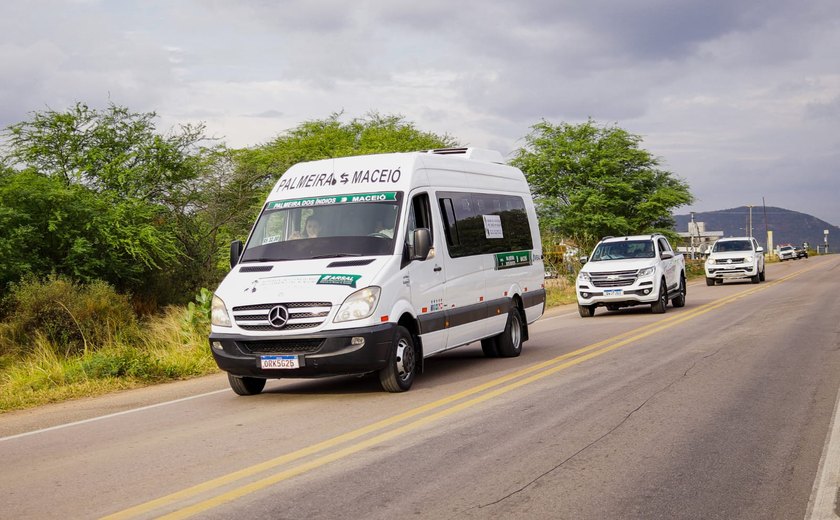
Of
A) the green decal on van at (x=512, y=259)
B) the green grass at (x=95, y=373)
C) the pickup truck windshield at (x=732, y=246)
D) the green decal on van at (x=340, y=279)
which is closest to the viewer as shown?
the green decal on van at (x=340, y=279)

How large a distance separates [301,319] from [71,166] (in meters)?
22.6

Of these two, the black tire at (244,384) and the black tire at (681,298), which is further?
the black tire at (681,298)

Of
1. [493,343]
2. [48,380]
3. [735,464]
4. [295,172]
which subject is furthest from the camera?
[493,343]

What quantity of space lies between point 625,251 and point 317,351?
46.3ft

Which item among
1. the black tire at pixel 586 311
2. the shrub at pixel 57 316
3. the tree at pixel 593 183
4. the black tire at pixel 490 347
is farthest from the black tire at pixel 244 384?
the tree at pixel 593 183

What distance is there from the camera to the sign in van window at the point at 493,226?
12.5 m

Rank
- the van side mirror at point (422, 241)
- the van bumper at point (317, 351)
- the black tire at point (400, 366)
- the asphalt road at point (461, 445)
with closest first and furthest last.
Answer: the asphalt road at point (461, 445) < the van bumper at point (317, 351) < the black tire at point (400, 366) < the van side mirror at point (422, 241)

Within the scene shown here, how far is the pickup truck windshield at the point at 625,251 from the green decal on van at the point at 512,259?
26.1 ft

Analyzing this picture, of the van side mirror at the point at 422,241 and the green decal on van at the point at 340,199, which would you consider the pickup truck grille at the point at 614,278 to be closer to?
the green decal on van at the point at 340,199

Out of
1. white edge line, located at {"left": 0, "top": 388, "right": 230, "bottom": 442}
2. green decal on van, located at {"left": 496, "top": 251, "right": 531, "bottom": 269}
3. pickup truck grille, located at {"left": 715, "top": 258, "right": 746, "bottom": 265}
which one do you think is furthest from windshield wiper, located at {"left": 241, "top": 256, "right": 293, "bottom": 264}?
pickup truck grille, located at {"left": 715, "top": 258, "right": 746, "bottom": 265}

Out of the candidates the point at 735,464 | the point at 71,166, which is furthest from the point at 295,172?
the point at 71,166

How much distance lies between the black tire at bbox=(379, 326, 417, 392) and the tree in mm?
37246

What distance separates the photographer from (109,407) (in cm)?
1001

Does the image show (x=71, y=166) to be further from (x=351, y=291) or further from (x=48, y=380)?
(x=351, y=291)
